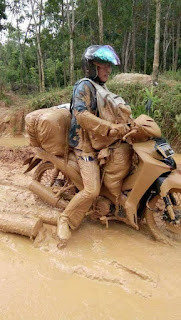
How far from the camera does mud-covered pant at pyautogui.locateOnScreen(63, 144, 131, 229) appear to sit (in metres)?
3.10

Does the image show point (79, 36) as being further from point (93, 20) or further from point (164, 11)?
point (164, 11)

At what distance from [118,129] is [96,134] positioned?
301 millimetres

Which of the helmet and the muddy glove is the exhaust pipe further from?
the helmet

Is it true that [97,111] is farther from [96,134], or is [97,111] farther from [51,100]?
[51,100]

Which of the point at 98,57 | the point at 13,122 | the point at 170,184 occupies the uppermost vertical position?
the point at 98,57

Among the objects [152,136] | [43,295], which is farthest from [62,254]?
[152,136]

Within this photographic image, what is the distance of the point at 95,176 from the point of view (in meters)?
3.12

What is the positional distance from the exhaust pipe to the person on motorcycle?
378mm

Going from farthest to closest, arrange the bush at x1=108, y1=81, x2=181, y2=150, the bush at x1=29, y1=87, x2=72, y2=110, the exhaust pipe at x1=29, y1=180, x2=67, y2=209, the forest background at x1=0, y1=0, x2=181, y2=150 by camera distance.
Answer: the forest background at x1=0, y1=0, x2=181, y2=150, the bush at x1=29, y1=87, x2=72, y2=110, the bush at x1=108, y1=81, x2=181, y2=150, the exhaust pipe at x1=29, y1=180, x2=67, y2=209

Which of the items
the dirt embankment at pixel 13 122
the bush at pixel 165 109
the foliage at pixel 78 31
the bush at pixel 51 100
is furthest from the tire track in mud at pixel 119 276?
the foliage at pixel 78 31

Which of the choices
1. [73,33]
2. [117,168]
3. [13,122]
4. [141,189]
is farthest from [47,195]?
[73,33]

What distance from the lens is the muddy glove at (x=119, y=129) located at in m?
2.88

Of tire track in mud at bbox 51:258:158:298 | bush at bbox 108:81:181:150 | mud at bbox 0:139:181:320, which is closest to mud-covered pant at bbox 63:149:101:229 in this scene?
mud at bbox 0:139:181:320

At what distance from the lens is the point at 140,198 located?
3.06 meters
